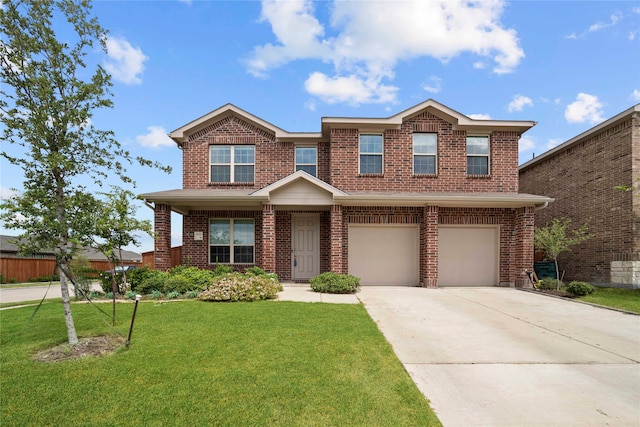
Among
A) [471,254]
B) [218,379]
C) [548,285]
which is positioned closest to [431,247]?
[471,254]

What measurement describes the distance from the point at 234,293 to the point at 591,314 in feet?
29.2

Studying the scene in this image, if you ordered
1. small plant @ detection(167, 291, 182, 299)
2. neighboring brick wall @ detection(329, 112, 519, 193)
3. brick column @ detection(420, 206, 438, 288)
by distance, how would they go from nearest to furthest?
small plant @ detection(167, 291, 182, 299)
brick column @ detection(420, 206, 438, 288)
neighboring brick wall @ detection(329, 112, 519, 193)

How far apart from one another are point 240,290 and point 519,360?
21.2 ft

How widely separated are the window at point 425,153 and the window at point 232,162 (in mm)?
6540

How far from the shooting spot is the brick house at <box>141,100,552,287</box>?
11969 mm

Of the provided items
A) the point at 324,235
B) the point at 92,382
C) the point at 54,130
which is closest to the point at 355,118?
the point at 324,235

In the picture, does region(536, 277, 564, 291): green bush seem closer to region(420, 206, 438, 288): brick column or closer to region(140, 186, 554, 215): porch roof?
region(140, 186, 554, 215): porch roof

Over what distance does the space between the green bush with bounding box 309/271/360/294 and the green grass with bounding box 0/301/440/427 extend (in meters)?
3.57

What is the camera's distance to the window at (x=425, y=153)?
12.6m

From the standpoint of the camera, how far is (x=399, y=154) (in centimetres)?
1242

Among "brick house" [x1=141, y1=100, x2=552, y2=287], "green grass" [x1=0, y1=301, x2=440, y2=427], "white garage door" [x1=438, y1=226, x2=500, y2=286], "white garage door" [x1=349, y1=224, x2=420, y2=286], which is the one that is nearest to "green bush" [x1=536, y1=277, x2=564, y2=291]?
"brick house" [x1=141, y1=100, x2=552, y2=287]

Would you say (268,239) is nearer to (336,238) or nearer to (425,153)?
(336,238)

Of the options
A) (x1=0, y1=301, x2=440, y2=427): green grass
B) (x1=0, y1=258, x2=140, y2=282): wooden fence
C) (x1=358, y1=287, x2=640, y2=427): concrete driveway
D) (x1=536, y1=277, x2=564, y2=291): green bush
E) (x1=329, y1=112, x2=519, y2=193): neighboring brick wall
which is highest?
(x1=329, y1=112, x2=519, y2=193): neighboring brick wall

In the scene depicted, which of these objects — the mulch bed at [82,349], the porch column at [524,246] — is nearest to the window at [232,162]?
the mulch bed at [82,349]
